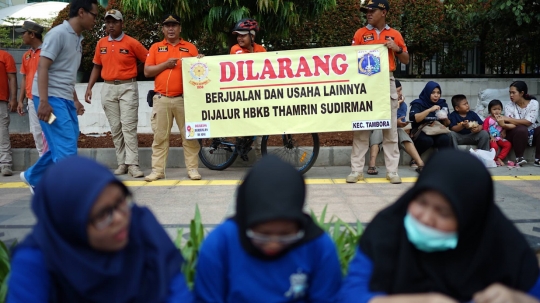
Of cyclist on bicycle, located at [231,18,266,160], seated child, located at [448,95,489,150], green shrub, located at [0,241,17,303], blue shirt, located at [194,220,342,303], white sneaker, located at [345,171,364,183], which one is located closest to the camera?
blue shirt, located at [194,220,342,303]

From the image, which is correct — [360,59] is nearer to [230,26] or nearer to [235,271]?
[230,26]

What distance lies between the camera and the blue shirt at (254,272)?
221 centimetres

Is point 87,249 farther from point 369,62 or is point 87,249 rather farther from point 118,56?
point 118,56

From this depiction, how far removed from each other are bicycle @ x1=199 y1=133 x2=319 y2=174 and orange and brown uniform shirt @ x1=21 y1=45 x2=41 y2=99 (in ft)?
7.93

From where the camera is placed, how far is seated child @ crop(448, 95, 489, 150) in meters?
8.30

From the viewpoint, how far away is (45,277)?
203 centimetres

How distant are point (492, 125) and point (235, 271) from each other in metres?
7.25

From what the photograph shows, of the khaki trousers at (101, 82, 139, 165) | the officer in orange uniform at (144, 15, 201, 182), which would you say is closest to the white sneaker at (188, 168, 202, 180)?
the officer in orange uniform at (144, 15, 201, 182)

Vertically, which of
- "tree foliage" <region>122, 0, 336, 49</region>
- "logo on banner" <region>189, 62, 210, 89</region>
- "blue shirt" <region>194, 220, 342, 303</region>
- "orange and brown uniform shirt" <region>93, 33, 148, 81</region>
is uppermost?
"tree foliage" <region>122, 0, 336, 49</region>

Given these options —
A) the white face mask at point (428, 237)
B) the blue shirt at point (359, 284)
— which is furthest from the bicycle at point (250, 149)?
the white face mask at point (428, 237)

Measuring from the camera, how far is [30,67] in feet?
25.9

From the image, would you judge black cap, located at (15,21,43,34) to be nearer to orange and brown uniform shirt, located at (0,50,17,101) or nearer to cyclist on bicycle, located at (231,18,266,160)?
orange and brown uniform shirt, located at (0,50,17,101)

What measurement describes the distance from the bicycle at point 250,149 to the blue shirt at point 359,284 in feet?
17.2

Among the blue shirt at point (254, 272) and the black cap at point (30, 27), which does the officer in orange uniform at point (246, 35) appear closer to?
the black cap at point (30, 27)
